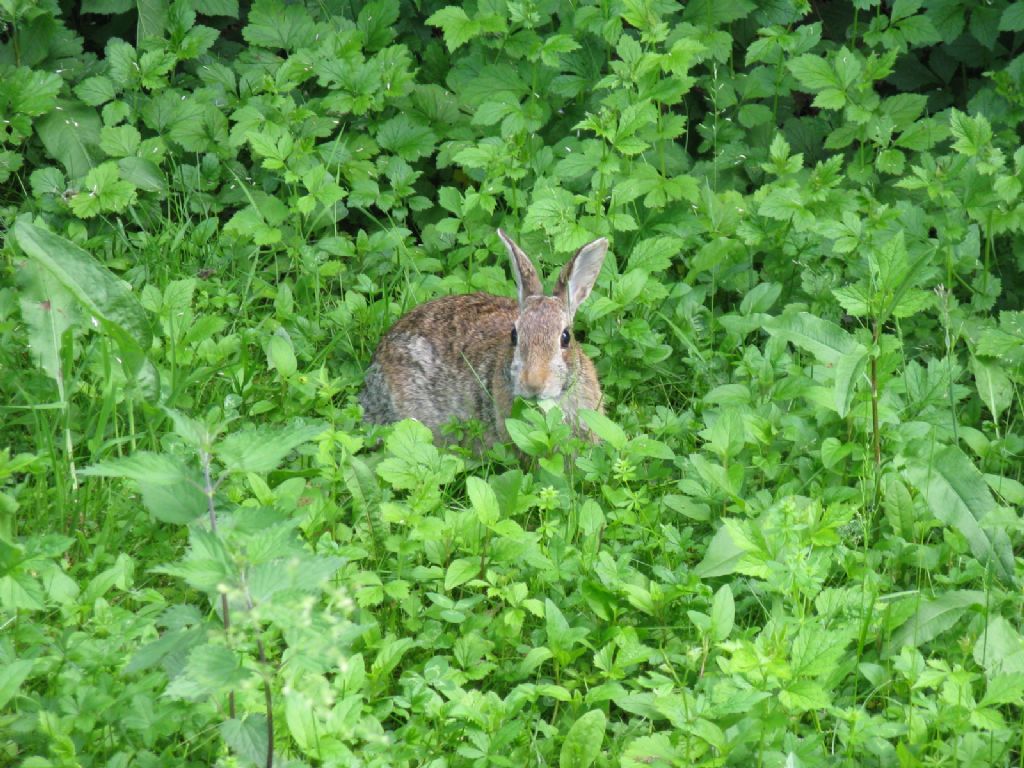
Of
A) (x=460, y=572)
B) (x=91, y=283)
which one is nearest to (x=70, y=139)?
(x=91, y=283)

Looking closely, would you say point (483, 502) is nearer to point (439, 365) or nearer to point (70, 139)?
point (439, 365)

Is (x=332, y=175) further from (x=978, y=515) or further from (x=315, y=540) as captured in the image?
(x=978, y=515)

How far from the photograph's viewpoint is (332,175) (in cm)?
571

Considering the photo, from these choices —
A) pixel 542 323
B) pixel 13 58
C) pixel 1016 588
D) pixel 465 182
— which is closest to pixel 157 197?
pixel 13 58

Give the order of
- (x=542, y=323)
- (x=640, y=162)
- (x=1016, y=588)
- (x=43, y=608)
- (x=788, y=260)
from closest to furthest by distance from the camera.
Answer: (x=43, y=608) < (x=1016, y=588) < (x=542, y=323) < (x=788, y=260) < (x=640, y=162)

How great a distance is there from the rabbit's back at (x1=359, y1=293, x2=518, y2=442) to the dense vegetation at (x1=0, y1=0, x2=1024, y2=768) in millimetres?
265

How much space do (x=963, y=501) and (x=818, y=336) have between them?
763mm

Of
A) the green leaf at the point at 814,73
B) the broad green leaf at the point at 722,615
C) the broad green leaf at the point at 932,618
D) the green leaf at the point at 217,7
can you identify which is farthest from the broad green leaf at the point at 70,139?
the broad green leaf at the point at 932,618

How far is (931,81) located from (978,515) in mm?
2957

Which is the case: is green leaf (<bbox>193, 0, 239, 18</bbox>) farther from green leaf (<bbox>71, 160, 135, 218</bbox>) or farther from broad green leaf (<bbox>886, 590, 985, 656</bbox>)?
broad green leaf (<bbox>886, 590, 985, 656</bbox>)

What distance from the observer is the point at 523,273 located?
→ 4898 mm

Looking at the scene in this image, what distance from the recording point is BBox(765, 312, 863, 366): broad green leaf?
4.14 m

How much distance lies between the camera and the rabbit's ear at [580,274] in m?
4.78

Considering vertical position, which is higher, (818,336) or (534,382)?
(818,336)
